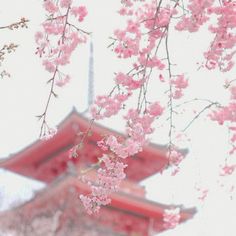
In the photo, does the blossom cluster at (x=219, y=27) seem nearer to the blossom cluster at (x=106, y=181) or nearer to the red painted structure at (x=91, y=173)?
the blossom cluster at (x=106, y=181)

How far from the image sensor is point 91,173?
18.7 metres

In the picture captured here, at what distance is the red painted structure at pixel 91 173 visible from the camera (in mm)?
16828

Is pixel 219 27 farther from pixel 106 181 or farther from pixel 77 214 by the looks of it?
pixel 77 214

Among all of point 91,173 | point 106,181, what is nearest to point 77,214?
point 91,173

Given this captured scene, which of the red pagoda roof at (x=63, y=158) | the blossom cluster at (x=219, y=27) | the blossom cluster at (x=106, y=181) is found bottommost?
the blossom cluster at (x=106, y=181)

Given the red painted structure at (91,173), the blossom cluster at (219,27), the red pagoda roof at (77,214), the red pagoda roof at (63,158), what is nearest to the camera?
the blossom cluster at (219,27)

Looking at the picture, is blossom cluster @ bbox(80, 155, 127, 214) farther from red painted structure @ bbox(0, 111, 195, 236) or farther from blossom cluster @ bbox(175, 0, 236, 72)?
red painted structure @ bbox(0, 111, 195, 236)

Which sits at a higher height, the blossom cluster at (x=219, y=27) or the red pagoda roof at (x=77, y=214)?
the red pagoda roof at (x=77, y=214)

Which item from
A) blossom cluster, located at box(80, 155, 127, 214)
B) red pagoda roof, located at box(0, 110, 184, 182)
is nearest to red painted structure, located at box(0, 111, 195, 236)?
red pagoda roof, located at box(0, 110, 184, 182)

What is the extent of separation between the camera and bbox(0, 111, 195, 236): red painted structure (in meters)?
16.8

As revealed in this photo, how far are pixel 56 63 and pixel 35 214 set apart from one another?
36.1 feet

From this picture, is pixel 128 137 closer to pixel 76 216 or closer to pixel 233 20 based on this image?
pixel 233 20

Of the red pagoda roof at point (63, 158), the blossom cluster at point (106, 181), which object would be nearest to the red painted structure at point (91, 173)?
the red pagoda roof at point (63, 158)

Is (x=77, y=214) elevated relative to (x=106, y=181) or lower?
elevated
